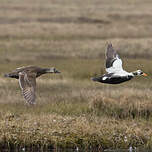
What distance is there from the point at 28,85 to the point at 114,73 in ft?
6.55

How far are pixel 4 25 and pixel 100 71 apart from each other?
1099 centimetres

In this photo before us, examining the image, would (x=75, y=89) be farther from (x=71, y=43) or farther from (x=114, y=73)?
(x=71, y=43)

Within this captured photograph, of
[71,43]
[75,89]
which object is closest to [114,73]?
[75,89]

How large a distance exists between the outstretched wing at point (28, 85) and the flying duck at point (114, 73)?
138cm

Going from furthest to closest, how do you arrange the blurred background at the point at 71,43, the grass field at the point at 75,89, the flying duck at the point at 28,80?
the blurred background at the point at 71,43 → the flying duck at the point at 28,80 → the grass field at the point at 75,89

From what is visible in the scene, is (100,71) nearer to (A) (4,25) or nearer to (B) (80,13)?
(A) (4,25)

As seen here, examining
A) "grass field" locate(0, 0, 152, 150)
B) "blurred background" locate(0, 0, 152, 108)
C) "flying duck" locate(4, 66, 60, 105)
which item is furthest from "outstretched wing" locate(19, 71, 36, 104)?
"blurred background" locate(0, 0, 152, 108)

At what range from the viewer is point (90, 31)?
27750 mm

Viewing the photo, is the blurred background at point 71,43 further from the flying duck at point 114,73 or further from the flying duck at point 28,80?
the flying duck at point 28,80

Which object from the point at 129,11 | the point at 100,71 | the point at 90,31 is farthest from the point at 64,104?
the point at 129,11

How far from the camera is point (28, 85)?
12.5 meters

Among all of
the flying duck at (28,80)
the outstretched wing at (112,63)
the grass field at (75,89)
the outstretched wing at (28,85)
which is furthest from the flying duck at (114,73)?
the outstretched wing at (28,85)

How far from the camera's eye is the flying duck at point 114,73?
1298cm

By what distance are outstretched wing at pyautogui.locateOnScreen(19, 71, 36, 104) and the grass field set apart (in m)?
0.54
